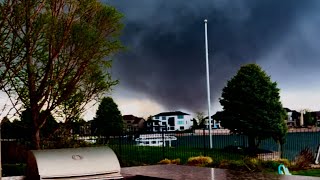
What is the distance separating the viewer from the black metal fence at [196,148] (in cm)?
2278

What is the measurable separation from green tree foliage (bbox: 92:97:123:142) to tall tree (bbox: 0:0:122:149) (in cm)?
1999

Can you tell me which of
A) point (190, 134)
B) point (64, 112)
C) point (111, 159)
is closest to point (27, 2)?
point (64, 112)

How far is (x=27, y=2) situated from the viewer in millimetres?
12656

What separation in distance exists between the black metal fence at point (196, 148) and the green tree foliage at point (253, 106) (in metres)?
0.67

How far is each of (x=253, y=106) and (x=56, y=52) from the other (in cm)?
1659

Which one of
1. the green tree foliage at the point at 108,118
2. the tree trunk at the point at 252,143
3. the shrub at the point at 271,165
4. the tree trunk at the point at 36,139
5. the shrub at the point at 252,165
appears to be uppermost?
the green tree foliage at the point at 108,118

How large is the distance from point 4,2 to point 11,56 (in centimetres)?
129

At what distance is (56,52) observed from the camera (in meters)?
13.6

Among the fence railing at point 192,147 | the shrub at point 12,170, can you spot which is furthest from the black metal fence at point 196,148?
the shrub at point 12,170

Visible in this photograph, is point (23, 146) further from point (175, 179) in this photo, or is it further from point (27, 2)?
point (175, 179)

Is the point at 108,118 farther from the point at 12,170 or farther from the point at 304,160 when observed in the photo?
the point at 12,170

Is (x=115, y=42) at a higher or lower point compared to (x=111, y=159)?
higher

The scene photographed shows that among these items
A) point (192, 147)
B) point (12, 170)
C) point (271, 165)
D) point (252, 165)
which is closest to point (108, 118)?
point (192, 147)

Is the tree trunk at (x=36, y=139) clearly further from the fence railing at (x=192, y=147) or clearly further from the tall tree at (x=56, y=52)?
the fence railing at (x=192, y=147)
